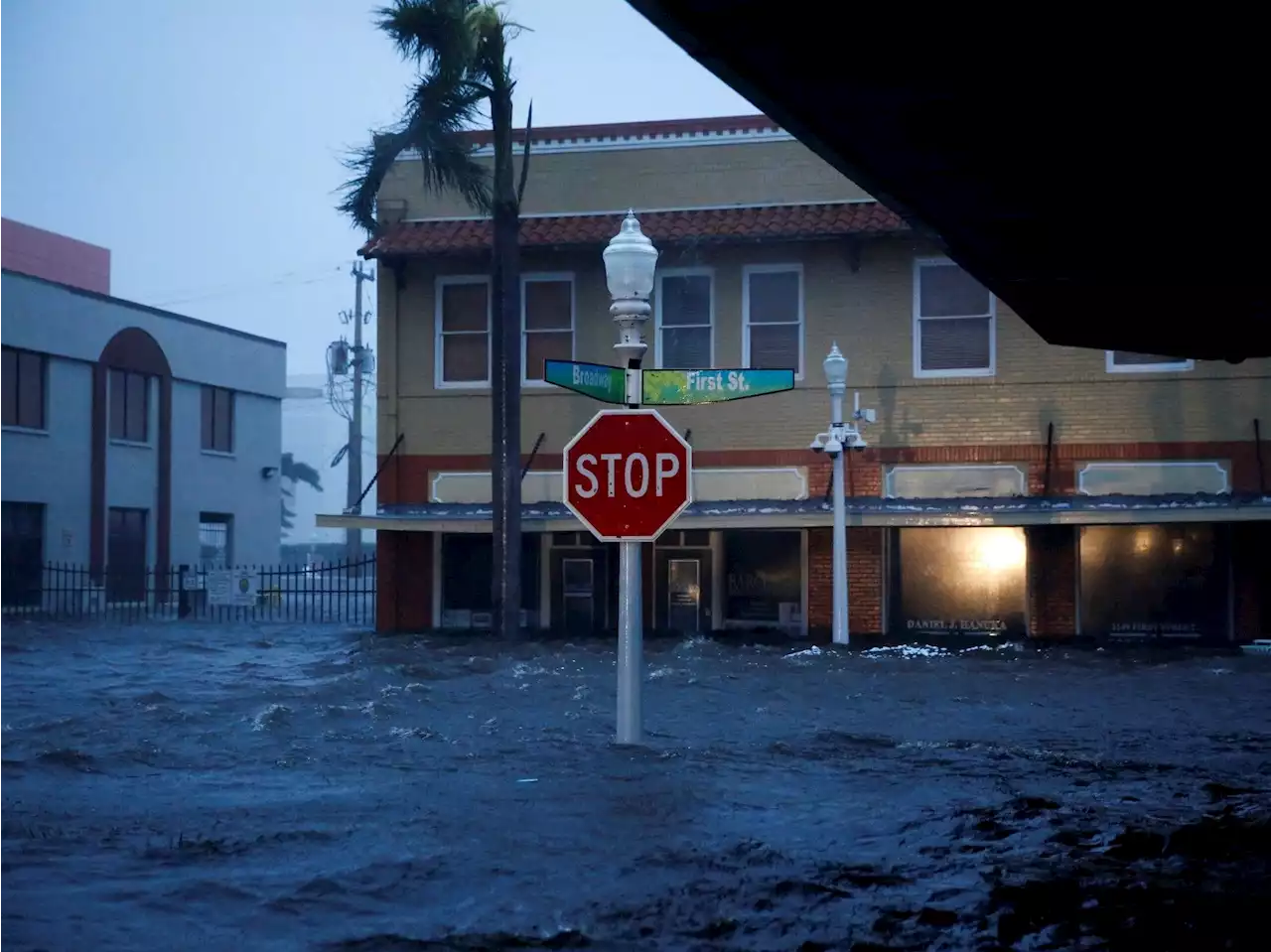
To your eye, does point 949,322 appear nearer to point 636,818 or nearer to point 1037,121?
point 636,818

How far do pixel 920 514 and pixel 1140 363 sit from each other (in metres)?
4.18

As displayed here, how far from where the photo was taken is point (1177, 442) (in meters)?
23.8

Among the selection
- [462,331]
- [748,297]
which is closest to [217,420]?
[462,331]

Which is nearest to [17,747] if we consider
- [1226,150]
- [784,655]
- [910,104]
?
[910,104]

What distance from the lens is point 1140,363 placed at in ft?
78.9

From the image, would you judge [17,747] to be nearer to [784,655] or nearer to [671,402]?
[671,402]

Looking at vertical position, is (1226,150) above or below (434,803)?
above

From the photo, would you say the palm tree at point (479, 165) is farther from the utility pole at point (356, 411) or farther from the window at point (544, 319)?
the utility pole at point (356, 411)

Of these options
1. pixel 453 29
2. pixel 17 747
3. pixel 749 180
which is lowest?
pixel 17 747

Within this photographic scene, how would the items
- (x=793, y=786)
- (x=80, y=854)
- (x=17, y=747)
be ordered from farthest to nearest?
(x=17, y=747), (x=793, y=786), (x=80, y=854)

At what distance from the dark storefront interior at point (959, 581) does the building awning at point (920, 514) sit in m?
1.05

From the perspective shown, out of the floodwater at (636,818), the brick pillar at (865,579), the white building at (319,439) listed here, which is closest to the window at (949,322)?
the brick pillar at (865,579)

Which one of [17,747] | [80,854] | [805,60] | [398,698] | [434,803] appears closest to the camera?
[805,60]

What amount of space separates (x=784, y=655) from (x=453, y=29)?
1048 cm
